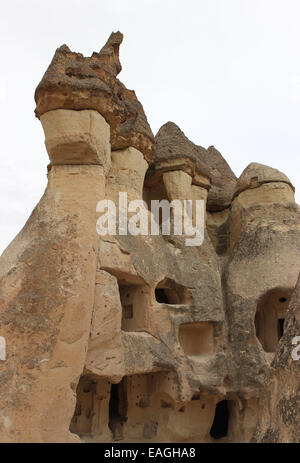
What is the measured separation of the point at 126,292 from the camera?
7.71 meters

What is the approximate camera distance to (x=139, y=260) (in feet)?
24.1

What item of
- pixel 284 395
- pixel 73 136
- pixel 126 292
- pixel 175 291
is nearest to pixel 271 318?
pixel 175 291

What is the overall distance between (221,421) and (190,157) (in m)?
5.78

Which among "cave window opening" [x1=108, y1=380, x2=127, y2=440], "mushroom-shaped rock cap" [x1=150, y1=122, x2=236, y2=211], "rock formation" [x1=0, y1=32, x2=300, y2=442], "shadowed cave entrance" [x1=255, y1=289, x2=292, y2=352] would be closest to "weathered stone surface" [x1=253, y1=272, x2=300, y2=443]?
"rock formation" [x1=0, y1=32, x2=300, y2=442]

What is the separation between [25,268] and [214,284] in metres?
4.27

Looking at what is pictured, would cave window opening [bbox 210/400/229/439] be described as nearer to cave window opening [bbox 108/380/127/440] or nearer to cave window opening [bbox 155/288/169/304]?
cave window opening [bbox 108/380/127/440]

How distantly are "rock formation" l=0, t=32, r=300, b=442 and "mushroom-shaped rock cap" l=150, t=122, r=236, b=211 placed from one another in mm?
44

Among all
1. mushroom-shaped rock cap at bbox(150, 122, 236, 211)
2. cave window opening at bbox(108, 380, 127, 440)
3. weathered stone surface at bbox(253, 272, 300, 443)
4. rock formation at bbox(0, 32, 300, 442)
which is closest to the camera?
weathered stone surface at bbox(253, 272, 300, 443)

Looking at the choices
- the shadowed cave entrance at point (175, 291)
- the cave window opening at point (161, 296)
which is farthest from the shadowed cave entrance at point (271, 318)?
the cave window opening at point (161, 296)

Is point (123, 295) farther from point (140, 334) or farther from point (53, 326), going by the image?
point (53, 326)

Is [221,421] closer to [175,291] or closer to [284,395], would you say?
[175,291]

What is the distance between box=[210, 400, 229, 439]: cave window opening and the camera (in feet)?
30.9

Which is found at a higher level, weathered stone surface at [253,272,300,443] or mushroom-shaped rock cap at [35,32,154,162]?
mushroom-shaped rock cap at [35,32,154,162]
